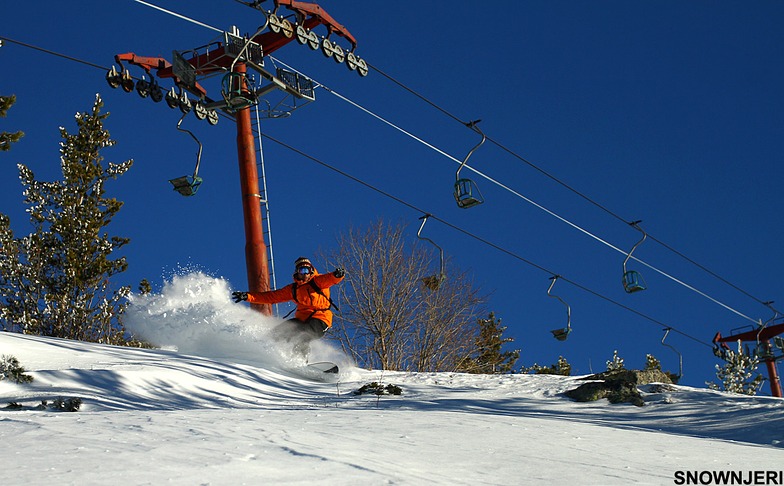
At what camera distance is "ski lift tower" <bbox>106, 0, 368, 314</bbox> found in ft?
50.1

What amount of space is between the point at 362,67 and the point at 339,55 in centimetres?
60

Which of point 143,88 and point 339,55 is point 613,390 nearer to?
point 339,55

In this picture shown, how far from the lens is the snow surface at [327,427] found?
4.41 m

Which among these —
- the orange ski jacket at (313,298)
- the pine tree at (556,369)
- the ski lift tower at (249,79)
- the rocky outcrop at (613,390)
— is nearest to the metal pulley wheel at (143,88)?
the ski lift tower at (249,79)

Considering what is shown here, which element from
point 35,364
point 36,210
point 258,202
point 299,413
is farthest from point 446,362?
A: point 299,413

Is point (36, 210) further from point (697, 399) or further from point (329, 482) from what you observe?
point (329, 482)

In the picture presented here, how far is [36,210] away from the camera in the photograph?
30750 millimetres

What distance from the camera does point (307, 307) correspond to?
1498 centimetres

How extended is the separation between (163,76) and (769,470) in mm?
17447

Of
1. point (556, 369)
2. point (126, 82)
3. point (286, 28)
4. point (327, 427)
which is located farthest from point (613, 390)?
point (556, 369)

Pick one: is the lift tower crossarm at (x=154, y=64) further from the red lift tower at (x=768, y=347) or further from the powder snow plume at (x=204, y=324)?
the red lift tower at (x=768, y=347)

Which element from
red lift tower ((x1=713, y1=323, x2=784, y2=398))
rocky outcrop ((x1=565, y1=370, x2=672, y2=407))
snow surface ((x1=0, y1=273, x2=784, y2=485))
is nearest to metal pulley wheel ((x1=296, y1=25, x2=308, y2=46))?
snow surface ((x1=0, y1=273, x2=784, y2=485))

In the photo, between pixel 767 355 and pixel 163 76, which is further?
pixel 767 355

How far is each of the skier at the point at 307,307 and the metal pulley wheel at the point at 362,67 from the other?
5.10 meters
